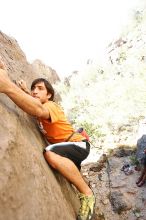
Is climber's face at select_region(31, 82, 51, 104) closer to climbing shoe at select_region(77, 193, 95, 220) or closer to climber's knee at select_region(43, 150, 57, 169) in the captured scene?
climber's knee at select_region(43, 150, 57, 169)

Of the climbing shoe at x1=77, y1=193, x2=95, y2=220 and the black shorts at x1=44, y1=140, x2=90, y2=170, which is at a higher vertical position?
the black shorts at x1=44, y1=140, x2=90, y2=170

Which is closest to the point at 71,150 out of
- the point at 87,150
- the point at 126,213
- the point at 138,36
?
the point at 87,150

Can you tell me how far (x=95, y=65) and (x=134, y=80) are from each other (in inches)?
182

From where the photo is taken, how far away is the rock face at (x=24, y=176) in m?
2.84

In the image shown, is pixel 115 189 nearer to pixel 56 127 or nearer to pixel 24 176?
pixel 56 127

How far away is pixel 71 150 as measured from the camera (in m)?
4.35

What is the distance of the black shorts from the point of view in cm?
421

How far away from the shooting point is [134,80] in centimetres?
1520

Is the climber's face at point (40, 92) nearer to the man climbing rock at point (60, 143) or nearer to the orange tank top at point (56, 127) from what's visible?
the man climbing rock at point (60, 143)

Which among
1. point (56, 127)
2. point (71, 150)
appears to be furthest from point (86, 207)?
point (56, 127)

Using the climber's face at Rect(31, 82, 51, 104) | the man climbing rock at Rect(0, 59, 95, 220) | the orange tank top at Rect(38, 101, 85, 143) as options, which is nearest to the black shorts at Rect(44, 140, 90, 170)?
the man climbing rock at Rect(0, 59, 95, 220)

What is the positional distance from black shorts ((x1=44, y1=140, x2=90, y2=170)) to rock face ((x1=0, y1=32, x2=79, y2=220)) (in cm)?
19

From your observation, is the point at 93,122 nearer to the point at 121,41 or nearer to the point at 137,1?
the point at 121,41

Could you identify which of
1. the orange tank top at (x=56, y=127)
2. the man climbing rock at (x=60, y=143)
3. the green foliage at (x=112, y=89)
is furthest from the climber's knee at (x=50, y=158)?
the green foliage at (x=112, y=89)
